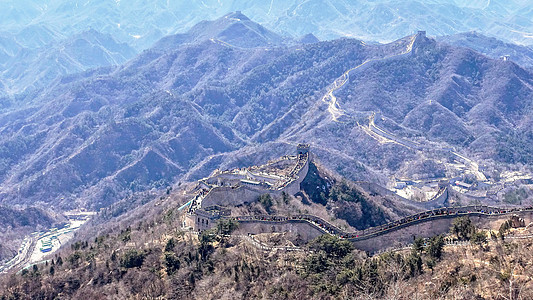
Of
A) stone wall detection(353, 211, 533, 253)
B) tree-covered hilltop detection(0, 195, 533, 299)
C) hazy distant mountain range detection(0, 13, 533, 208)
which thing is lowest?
hazy distant mountain range detection(0, 13, 533, 208)

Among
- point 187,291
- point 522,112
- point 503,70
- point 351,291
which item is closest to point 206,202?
point 187,291

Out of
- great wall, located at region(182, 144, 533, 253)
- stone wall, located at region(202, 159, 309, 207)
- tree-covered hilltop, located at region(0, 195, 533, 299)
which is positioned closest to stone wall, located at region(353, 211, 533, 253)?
great wall, located at region(182, 144, 533, 253)

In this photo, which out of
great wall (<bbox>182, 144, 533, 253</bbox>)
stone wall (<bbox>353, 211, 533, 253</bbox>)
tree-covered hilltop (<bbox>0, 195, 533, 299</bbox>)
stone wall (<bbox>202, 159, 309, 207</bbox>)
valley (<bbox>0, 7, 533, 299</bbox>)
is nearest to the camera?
tree-covered hilltop (<bbox>0, 195, 533, 299</bbox>)

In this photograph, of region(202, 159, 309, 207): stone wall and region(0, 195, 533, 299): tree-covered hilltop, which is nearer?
region(0, 195, 533, 299): tree-covered hilltop

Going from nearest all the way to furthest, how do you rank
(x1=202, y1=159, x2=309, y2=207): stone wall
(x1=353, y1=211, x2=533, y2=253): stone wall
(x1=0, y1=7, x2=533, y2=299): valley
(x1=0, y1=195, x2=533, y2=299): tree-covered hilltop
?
(x1=0, y1=195, x2=533, y2=299): tree-covered hilltop
(x1=0, y1=7, x2=533, y2=299): valley
(x1=353, y1=211, x2=533, y2=253): stone wall
(x1=202, y1=159, x2=309, y2=207): stone wall

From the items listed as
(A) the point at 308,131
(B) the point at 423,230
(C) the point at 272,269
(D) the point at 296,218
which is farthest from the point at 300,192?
(A) the point at 308,131

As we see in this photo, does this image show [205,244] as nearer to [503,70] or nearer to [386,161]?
[386,161]

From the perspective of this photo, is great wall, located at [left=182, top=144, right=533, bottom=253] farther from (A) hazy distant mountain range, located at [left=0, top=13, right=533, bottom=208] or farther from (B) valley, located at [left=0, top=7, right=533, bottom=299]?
(A) hazy distant mountain range, located at [left=0, top=13, right=533, bottom=208]

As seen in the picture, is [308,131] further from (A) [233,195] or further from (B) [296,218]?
(B) [296,218]
